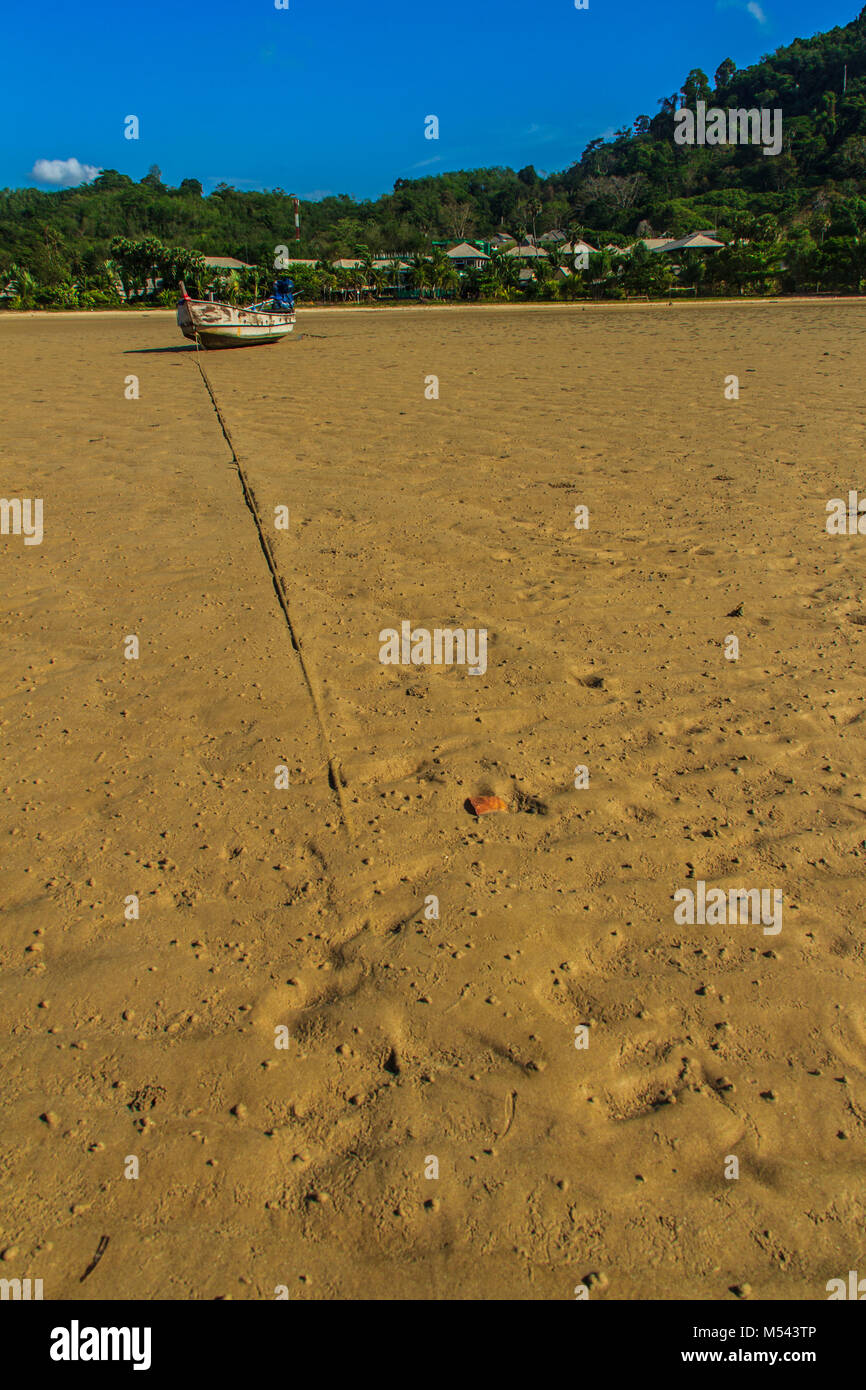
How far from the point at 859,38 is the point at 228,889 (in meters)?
159

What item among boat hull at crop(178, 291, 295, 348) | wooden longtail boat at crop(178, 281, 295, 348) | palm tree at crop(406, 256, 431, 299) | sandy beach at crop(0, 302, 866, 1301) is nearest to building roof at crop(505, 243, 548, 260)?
palm tree at crop(406, 256, 431, 299)

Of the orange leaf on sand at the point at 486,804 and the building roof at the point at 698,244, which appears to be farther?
the building roof at the point at 698,244

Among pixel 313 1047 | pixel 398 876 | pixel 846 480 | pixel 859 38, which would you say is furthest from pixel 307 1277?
pixel 859 38

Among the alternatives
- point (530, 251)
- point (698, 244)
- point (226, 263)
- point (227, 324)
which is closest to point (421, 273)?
point (698, 244)

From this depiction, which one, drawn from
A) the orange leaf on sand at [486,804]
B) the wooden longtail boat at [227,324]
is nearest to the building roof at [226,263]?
the wooden longtail boat at [227,324]

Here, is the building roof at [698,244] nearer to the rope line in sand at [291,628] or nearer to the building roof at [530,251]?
the building roof at [530,251]

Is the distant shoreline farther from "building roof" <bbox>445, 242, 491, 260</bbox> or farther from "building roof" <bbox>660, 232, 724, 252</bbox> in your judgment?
"building roof" <bbox>445, 242, 491, 260</bbox>

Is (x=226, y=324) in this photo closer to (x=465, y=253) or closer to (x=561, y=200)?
(x=465, y=253)

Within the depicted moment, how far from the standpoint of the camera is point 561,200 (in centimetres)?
10662

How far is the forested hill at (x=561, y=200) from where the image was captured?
7075 cm

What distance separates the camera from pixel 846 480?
698 centimetres

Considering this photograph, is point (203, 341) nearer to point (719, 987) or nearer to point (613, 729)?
point (613, 729)

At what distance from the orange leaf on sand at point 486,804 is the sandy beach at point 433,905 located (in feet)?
0.15
